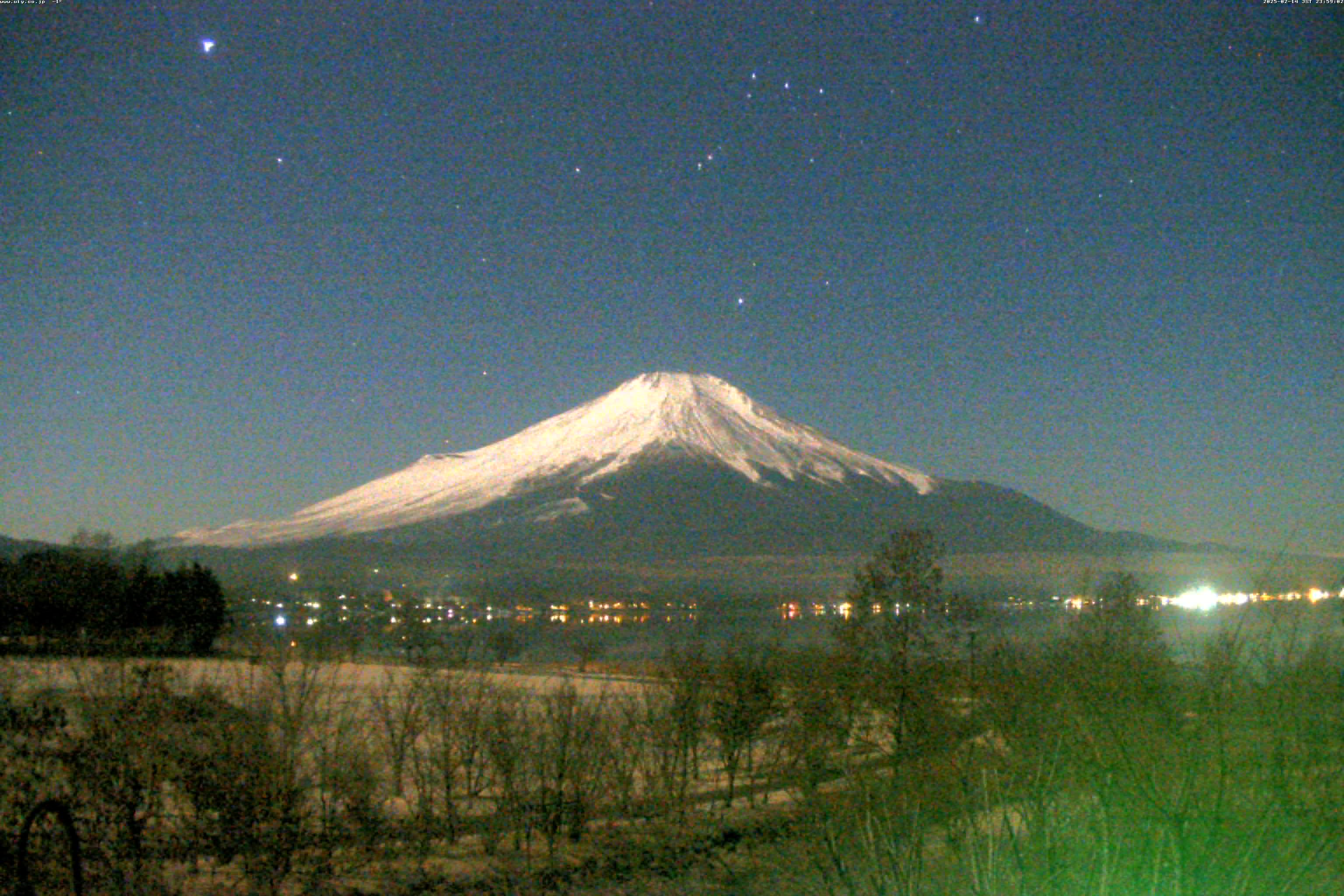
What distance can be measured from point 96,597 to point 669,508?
450 feet

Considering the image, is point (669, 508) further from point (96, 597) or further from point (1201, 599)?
point (1201, 599)

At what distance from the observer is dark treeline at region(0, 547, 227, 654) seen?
81.9 ft

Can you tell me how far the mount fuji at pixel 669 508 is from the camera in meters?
153

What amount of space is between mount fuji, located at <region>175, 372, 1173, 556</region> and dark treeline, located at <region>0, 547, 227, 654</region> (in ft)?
316

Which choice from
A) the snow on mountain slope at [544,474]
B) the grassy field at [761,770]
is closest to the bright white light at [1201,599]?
the grassy field at [761,770]

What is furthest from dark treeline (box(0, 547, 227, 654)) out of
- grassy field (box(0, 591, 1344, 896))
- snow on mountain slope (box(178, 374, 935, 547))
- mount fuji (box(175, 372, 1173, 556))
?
snow on mountain slope (box(178, 374, 935, 547))

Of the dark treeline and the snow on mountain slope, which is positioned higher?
the snow on mountain slope

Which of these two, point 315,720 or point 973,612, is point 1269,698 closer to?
point 315,720

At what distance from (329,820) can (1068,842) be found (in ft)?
24.3

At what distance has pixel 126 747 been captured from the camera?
8.39 metres

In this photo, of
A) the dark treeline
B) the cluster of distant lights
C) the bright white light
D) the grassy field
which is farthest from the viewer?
the dark treeline

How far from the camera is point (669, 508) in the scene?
16838cm

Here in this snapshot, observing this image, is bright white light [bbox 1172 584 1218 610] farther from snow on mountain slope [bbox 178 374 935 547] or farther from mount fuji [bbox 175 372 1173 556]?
snow on mountain slope [bbox 178 374 935 547]

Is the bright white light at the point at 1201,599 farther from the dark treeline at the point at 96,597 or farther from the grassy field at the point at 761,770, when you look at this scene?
the dark treeline at the point at 96,597
